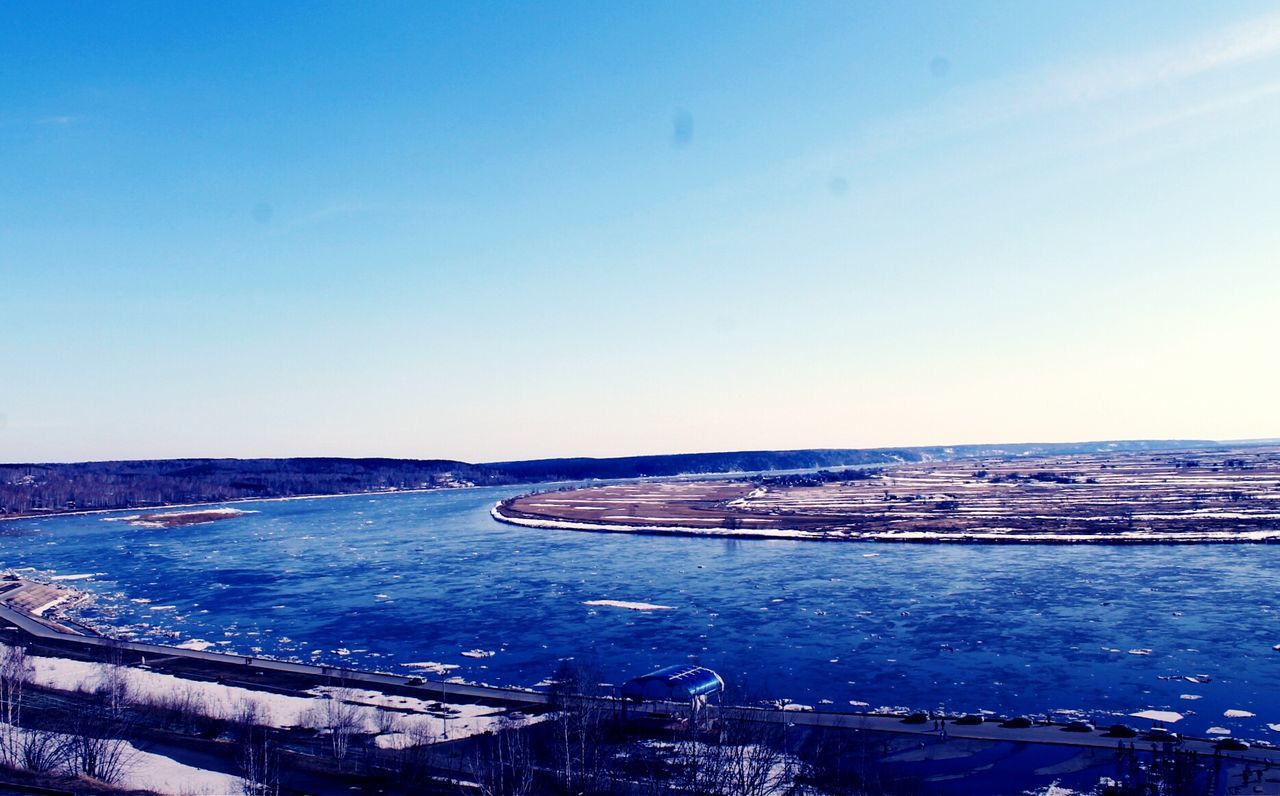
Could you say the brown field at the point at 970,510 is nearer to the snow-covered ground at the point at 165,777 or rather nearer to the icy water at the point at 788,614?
the icy water at the point at 788,614

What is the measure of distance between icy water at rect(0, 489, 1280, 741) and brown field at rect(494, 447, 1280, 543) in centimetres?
603

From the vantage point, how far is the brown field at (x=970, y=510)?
61812 mm

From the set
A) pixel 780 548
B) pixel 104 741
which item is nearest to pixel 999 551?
pixel 780 548

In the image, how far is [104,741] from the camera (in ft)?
63.6

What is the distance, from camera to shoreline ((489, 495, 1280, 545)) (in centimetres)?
5465

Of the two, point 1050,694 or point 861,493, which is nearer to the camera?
point 1050,694

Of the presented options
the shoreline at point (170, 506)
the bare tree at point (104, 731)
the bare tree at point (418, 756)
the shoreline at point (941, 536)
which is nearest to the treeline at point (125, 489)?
the shoreline at point (170, 506)

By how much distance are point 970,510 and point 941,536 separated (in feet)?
73.6

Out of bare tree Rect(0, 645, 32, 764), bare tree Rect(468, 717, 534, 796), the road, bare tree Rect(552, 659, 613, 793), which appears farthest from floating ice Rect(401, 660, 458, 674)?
bare tree Rect(0, 645, 32, 764)

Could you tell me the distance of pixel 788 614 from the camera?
120ft

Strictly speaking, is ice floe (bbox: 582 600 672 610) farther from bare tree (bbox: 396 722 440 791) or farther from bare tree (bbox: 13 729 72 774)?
bare tree (bbox: 13 729 72 774)

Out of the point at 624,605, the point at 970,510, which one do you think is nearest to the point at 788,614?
the point at 624,605

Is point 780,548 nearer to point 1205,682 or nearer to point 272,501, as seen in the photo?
point 1205,682

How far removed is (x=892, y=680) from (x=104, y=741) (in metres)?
21.5
